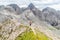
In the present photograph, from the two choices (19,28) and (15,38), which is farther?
(19,28)

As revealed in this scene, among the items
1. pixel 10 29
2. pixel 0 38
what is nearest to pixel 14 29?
pixel 10 29

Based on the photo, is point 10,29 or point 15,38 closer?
point 15,38

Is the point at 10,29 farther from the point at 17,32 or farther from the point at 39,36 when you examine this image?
the point at 39,36

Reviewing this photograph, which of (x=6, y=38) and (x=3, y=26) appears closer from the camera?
(x=6, y=38)

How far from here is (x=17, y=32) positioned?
53.1m

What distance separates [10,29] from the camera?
54.5 metres

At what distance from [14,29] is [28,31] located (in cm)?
388

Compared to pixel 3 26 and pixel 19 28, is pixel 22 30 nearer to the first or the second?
pixel 19 28

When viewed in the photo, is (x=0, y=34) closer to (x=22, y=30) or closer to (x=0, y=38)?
(x=0, y=38)

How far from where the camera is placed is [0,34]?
5241 centimetres

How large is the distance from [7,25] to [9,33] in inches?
129

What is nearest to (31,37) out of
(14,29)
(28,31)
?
(28,31)

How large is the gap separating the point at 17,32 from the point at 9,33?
2.07 metres

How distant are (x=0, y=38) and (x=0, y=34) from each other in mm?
1145
